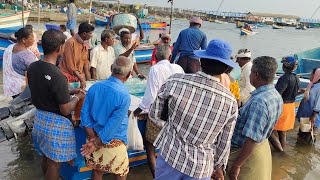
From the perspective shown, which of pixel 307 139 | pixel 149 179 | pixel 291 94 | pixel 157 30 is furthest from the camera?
pixel 157 30

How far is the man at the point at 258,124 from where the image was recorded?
261cm

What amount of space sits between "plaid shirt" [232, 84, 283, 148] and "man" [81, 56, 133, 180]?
42.6 inches

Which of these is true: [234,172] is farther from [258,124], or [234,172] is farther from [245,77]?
[245,77]

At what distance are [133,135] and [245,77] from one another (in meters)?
2.38

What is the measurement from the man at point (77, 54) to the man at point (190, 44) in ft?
6.46

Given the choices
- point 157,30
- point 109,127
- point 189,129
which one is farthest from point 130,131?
point 157,30

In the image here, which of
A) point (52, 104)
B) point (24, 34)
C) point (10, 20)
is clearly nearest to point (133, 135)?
point (52, 104)

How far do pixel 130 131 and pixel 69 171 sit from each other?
951 mm

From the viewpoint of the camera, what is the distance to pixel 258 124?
2602mm

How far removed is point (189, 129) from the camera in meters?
2.20

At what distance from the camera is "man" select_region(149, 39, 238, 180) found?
2.16 metres

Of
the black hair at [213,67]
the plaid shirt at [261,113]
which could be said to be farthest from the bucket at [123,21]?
the black hair at [213,67]

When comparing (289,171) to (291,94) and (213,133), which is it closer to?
(291,94)

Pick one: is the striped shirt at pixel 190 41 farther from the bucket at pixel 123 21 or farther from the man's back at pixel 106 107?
the man's back at pixel 106 107
